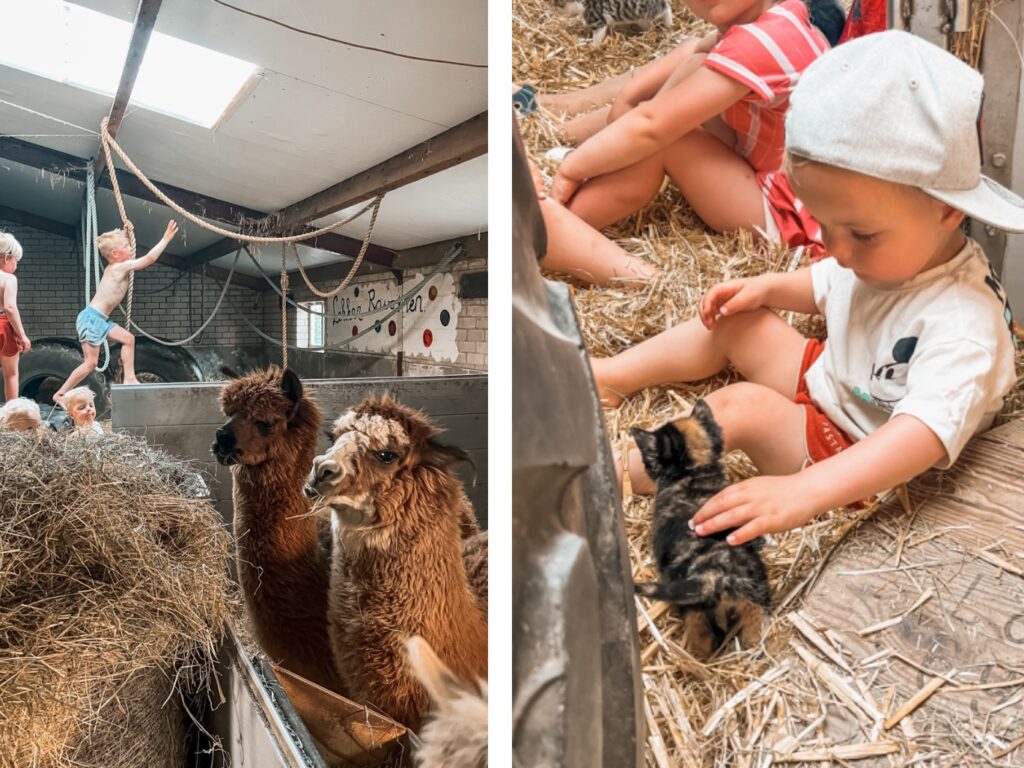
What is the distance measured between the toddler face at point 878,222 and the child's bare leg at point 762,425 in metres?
0.12

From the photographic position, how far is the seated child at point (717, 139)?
63cm

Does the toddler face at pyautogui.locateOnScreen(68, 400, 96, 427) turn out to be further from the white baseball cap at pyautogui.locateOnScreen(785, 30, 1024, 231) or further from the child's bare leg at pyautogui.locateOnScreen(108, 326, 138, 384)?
the white baseball cap at pyautogui.locateOnScreen(785, 30, 1024, 231)

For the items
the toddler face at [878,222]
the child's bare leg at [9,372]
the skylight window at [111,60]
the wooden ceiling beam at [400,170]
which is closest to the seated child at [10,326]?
the child's bare leg at [9,372]

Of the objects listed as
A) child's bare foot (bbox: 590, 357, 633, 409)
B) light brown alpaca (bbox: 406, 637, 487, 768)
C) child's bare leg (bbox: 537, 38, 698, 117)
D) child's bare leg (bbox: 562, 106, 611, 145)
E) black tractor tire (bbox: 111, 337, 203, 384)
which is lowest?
light brown alpaca (bbox: 406, 637, 487, 768)

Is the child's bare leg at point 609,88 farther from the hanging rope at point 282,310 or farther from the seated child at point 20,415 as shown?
the seated child at point 20,415

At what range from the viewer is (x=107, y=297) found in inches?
37.1

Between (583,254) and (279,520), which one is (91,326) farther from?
(583,254)

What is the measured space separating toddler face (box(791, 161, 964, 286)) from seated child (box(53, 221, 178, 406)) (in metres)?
0.81

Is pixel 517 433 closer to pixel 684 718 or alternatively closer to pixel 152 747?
pixel 684 718

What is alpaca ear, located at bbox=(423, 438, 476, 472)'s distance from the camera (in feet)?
3.10

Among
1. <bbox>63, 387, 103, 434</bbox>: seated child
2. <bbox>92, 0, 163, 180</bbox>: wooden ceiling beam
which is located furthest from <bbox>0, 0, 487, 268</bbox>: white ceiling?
<bbox>63, 387, 103, 434</bbox>: seated child

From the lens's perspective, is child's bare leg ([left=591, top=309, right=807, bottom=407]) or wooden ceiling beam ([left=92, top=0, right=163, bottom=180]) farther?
wooden ceiling beam ([left=92, top=0, right=163, bottom=180])

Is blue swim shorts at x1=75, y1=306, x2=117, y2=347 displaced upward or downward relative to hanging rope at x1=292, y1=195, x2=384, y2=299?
downward

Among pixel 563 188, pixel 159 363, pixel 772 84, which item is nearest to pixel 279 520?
pixel 159 363
